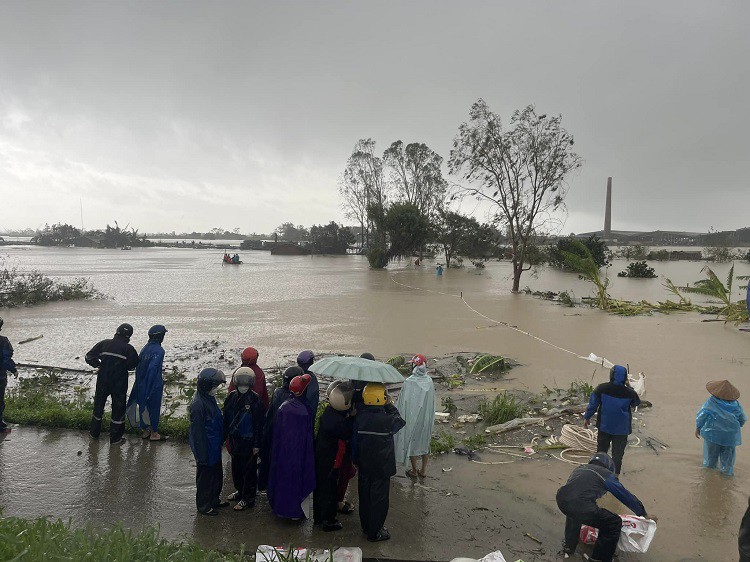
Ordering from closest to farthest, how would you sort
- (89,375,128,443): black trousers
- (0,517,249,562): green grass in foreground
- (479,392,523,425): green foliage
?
(0,517,249,562): green grass in foreground < (89,375,128,443): black trousers < (479,392,523,425): green foliage

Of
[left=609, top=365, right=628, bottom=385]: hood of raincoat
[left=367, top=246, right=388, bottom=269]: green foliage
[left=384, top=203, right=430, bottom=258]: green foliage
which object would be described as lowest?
[left=609, top=365, right=628, bottom=385]: hood of raincoat

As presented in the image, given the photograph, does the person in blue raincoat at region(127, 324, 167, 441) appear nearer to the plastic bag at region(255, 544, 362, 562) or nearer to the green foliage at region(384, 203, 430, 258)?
the plastic bag at region(255, 544, 362, 562)

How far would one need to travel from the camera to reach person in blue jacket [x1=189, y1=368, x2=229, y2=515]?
455 cm

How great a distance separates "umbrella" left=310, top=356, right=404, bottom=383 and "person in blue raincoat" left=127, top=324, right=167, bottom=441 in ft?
8.12

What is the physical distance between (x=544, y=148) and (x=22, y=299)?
24712 mm

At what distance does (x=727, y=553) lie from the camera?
13.9 ft

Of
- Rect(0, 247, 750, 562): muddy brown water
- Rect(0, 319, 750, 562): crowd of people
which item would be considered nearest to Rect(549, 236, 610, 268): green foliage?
Rect(0, 247, 750, 562): muddy brown water

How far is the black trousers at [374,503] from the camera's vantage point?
4.22m

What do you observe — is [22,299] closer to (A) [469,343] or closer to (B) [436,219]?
(A) [469,343]

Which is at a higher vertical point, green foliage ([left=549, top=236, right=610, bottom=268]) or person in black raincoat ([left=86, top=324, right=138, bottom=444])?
green foliage ([left=549, top=236, right=610, bottom=268])

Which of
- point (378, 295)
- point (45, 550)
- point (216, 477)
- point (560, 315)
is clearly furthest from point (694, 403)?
point (378, 295)

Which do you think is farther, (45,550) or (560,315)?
(560,315)

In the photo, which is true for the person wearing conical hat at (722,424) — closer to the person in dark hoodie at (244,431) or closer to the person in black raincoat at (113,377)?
the person in dark hoodie at (244,431)

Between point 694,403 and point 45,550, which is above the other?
point 45,550
